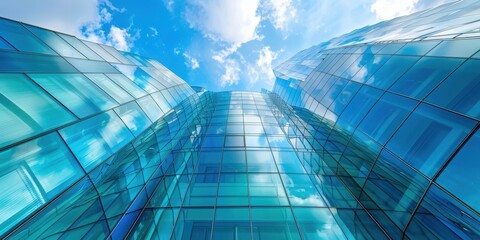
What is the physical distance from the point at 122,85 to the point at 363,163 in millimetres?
15783

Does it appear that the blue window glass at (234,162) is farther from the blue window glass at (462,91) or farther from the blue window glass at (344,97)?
the blue window glass at (462,91)

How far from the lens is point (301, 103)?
23.5 metres

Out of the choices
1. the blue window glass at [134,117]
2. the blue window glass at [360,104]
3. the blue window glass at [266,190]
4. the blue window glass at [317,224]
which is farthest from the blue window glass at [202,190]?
the blue window glass at [360,104]

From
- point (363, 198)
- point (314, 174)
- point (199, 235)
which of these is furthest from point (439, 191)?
point (199, 235)

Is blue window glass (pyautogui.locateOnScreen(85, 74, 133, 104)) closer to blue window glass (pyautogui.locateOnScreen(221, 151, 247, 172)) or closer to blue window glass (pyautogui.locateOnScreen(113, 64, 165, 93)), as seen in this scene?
blue window glass (pyautogui.locateOnScreen(113, 64, 165, 93))

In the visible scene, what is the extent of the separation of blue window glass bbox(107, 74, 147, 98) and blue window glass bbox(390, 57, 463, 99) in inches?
638

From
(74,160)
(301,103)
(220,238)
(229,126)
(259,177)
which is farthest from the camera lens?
(301,103)

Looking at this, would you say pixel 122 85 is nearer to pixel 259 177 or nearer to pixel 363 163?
pixel 259 177

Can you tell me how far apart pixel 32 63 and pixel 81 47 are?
6.89 meters

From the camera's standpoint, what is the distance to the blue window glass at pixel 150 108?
46.3 feet

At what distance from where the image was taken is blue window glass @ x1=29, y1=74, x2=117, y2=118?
347 inches

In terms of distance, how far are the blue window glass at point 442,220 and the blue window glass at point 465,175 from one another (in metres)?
0.27

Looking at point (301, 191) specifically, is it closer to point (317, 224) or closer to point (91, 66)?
point (317, 224)

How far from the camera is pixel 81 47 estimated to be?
1539 centimetres
